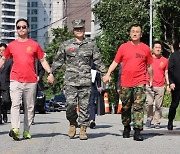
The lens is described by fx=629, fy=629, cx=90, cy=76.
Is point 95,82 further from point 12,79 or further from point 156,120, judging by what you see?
point 12,79

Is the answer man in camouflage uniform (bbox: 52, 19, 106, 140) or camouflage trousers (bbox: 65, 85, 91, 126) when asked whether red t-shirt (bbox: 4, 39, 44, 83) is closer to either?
man in camouflage uniform (bbox: 52, 19, 106, 140)

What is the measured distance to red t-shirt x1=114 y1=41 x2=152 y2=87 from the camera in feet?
35.3

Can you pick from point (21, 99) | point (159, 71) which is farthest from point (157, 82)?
point (21, 99)

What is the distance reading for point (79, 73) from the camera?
10.6 m

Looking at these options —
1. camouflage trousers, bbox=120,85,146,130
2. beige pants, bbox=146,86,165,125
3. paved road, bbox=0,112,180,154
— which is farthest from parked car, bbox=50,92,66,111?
camouflage trousers, bbox=120,85,146,130

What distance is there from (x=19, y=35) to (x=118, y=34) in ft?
73.2

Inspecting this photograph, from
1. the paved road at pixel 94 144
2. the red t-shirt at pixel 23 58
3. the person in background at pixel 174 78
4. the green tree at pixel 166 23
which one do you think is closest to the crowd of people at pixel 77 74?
the red t-shirt at pixel 23 58

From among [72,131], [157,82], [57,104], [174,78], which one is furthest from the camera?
[57,104]

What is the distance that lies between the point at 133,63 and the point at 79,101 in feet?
3.71

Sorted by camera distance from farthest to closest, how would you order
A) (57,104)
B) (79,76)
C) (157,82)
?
(57,104) < (157,82) < (79,76)

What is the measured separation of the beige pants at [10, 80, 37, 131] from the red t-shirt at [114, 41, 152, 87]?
1.58 m

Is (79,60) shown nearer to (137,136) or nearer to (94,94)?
(137,136)

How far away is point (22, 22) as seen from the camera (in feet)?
35.1

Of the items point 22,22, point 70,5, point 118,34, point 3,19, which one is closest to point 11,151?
point 22,22
